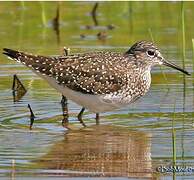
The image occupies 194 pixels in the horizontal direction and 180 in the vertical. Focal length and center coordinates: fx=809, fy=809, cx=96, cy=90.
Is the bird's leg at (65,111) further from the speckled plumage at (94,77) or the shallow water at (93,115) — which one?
the speckled plumage at (94,77)

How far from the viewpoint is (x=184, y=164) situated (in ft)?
29.1

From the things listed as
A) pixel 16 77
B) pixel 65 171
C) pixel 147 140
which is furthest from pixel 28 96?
pixel 65 171

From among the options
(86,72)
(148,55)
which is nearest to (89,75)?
(86,72)

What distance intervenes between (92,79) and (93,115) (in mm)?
799

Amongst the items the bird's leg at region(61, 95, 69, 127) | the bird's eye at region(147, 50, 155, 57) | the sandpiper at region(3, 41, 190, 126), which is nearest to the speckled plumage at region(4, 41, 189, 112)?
the sandpiper at region(3, 41, 190, 126)

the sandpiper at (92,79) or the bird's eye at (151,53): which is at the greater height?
the bird's eye at (151,53)

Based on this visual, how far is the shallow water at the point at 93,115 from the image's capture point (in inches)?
358

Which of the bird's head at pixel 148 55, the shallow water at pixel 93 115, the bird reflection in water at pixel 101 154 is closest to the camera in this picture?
the bird reflection in water at pixel 101 154

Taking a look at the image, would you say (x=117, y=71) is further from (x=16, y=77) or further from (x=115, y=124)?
(x=16, y=77)

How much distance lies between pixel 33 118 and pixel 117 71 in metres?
1.36

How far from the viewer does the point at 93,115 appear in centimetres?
1198

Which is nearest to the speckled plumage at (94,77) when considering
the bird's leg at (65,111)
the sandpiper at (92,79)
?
the sandpiper at (92,79)

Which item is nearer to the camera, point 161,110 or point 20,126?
point 20,126

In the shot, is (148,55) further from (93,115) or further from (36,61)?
(36,61)
